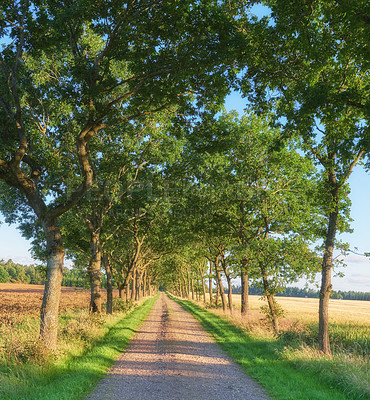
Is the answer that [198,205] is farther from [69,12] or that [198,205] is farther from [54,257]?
[69,12]

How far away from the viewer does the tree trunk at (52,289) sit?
9.41 metres

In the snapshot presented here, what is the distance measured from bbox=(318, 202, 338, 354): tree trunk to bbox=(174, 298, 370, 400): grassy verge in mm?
1045

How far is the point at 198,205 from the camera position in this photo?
21.8m

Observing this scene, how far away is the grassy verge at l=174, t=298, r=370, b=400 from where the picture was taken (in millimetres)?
7348

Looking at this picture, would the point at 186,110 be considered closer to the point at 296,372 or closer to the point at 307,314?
the point at 296,372

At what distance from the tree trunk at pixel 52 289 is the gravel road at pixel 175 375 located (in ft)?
7.51

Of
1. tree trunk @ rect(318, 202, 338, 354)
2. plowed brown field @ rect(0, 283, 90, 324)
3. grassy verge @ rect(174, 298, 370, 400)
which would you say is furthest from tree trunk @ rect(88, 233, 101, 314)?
tree trunk @ rect(318, 202, 338, 354)

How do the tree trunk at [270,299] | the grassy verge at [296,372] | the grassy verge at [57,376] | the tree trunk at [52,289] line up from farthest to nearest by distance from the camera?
the tree trunk at [270,299]
the tree trunk at [52,289]
the grassy verge at [296,372]
the grassy verge at [57,376]

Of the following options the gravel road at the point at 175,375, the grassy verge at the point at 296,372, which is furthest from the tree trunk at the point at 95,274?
the grassy verge at the point at 296,372

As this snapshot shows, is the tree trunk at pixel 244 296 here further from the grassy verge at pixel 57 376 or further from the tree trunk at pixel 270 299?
the grassy verge at pixel 57 376

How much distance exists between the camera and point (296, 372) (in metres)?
9.26

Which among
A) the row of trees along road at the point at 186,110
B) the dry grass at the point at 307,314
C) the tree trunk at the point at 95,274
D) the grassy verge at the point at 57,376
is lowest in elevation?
the dry grass at the point at 307,314

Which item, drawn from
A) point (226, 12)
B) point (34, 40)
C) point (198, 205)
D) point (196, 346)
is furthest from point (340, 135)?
point (198, 205)

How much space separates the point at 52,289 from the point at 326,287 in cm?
1036
